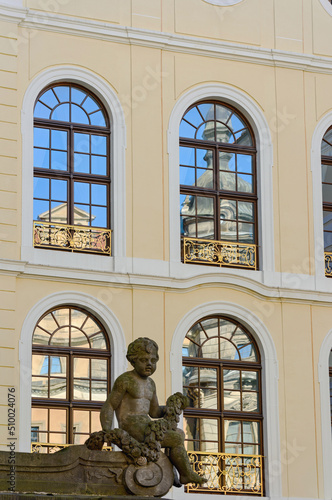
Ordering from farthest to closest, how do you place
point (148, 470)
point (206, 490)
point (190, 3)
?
point (190, 3) → point (206, 490) → point (148, 470)

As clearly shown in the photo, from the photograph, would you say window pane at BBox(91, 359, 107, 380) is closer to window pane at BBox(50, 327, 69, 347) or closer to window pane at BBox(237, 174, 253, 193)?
window pane at BBox(50, 327, 69, 347)

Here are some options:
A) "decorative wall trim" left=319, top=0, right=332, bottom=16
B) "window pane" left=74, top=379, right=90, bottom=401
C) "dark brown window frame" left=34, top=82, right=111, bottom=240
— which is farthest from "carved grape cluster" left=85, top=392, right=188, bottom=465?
"decorative wall trim" left=319, top=0, right=332, bottom=16

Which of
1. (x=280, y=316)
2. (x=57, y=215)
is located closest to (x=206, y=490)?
(x=280, y=316)

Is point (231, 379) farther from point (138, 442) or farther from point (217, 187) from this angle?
point (138, 442)

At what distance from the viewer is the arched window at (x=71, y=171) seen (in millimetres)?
22516

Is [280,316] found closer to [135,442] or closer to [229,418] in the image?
[229,418]

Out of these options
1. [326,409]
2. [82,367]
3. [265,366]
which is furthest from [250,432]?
[82,367]

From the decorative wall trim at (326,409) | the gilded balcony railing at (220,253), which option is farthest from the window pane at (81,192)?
the decorative wall trim at (326,409)

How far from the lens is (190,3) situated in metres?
24.2

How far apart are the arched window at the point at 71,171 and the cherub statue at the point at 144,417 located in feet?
17.5

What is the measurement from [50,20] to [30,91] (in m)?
1.19

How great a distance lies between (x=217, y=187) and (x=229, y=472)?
14.6ft

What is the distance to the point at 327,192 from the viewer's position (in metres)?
25.0

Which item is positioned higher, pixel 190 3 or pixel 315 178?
pixel 190 3
